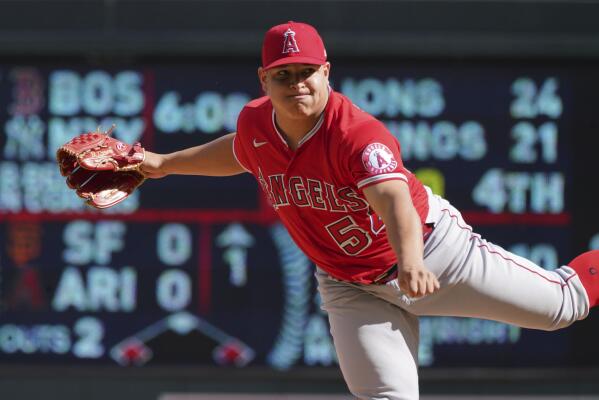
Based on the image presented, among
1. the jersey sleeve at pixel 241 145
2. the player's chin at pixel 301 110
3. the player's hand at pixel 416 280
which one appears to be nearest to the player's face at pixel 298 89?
the player's chin at pixel 301 110

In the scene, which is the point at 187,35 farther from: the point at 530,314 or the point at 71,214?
the point at 530,314

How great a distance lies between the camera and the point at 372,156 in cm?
367

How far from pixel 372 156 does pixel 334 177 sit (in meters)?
0.21

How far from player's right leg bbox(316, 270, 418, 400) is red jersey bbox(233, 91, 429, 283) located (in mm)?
98

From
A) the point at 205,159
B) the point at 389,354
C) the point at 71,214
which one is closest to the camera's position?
the point at 389,354

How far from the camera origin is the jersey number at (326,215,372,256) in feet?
13.0

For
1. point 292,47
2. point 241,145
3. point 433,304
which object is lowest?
point 433,304

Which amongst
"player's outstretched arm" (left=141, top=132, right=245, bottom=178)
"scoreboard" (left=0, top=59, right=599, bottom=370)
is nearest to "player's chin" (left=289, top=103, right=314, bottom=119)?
"player's outstretched arm" (left=141, top=132, right=245, bottom=178)

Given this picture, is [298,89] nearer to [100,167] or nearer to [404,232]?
[404,232]

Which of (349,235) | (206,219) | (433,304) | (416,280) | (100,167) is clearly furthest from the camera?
(206,219)

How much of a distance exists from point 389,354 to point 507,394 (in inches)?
111

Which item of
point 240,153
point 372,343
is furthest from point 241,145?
point 372,343

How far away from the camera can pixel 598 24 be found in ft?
21.9

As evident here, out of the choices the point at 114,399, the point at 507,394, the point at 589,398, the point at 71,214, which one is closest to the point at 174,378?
the point at 114,399
